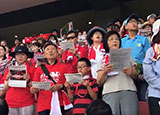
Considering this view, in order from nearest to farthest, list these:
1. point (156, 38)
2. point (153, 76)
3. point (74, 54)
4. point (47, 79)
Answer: point (153, 76)
point (156, 38)
point (47, 79)
point (74, 54)

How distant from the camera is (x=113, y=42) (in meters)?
3.35

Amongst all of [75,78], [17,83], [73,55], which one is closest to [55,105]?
[75,78]

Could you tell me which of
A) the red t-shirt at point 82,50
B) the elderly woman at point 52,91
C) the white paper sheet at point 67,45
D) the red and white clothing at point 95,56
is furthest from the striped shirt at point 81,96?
the red t-shirt at point 82,50

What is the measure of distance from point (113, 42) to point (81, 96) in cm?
82

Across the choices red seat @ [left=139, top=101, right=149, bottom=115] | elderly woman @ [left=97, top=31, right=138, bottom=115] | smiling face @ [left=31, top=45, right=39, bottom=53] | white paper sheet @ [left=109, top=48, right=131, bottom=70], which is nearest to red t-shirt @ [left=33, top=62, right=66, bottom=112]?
elderly woman @ [left=97, top=31, right=138, bottom=115]

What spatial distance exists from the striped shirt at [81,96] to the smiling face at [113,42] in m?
0.55

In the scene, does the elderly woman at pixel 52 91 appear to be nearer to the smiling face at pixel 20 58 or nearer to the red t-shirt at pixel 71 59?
the smiling face at pixel 20 58

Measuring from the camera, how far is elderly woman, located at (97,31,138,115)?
301 cm

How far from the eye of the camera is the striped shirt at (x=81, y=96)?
3.41 m

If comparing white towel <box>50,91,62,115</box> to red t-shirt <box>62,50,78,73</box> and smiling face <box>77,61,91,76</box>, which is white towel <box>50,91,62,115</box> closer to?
smiling face <box>77,61,91,76</box>

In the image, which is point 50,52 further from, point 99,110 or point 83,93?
point 99,110

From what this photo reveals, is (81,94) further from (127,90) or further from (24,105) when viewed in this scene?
(24,105)

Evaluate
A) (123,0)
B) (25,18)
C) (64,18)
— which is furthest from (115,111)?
(25,18)

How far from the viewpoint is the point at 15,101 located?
3.88 metres
